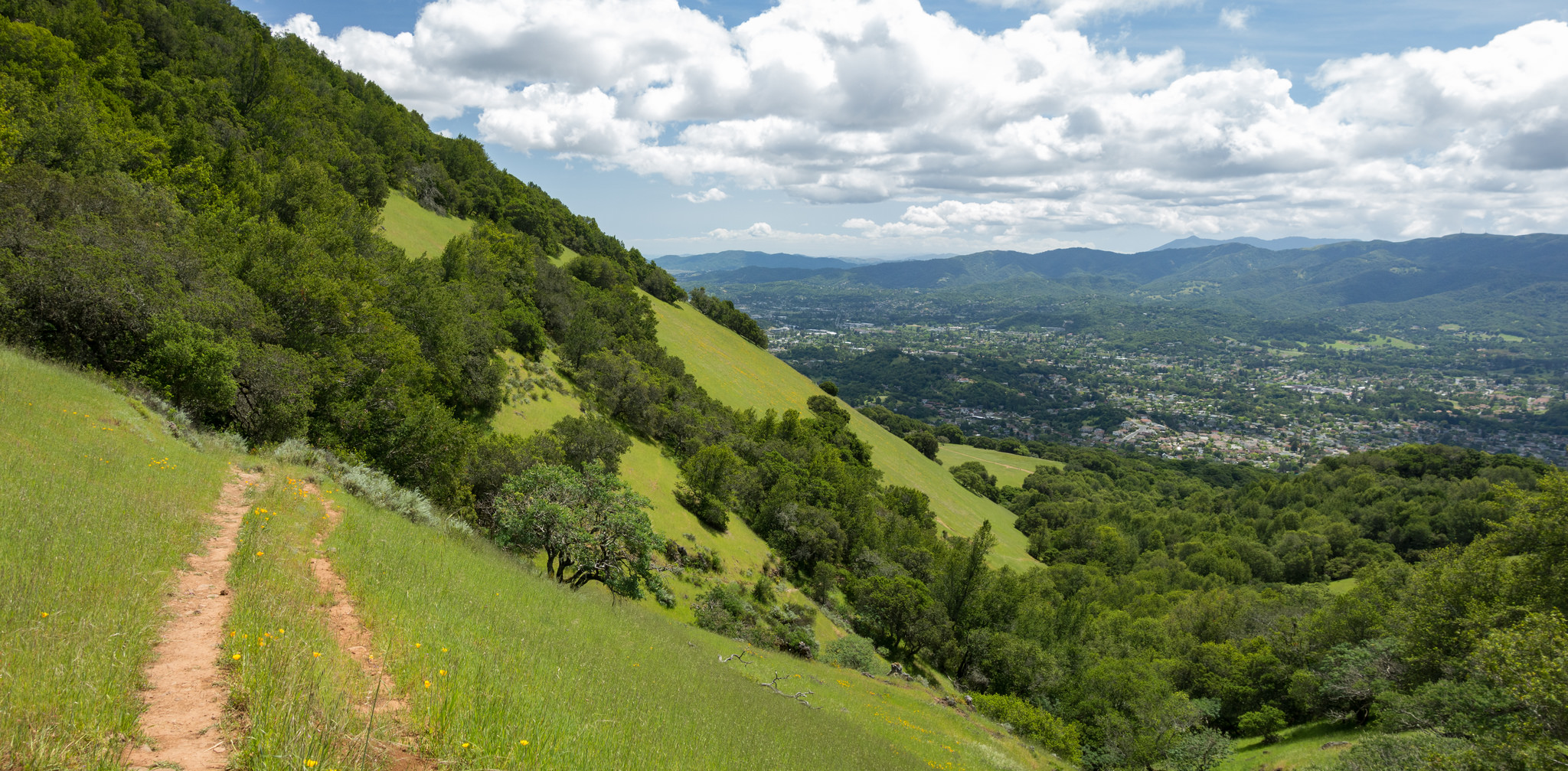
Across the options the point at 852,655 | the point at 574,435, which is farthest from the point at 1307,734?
the point at 574,435

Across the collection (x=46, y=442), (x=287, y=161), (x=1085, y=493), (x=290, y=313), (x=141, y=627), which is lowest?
(x=1085, y=493)

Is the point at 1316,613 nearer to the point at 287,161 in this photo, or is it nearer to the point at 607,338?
the point at 607,338

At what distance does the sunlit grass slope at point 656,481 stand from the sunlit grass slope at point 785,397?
24804 mm

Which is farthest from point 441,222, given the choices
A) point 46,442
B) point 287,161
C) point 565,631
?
point 565,631

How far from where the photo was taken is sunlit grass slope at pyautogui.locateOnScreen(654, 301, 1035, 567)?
7325 centimetres

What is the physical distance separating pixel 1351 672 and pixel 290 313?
51359 mm

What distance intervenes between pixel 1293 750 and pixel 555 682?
38.7 meters

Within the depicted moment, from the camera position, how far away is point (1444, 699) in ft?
69.2

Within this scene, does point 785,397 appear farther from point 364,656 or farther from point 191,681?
point 191,681

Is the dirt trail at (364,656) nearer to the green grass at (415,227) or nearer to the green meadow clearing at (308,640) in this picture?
the green meadow clearing at (308,640)

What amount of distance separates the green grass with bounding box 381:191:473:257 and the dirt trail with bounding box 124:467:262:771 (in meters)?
49.6

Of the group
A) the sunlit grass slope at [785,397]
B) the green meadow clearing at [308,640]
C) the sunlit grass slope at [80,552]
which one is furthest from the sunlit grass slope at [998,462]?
the sunlit grass slope at [80,552]

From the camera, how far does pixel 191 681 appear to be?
580 centimetres

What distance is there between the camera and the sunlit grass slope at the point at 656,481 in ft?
123
